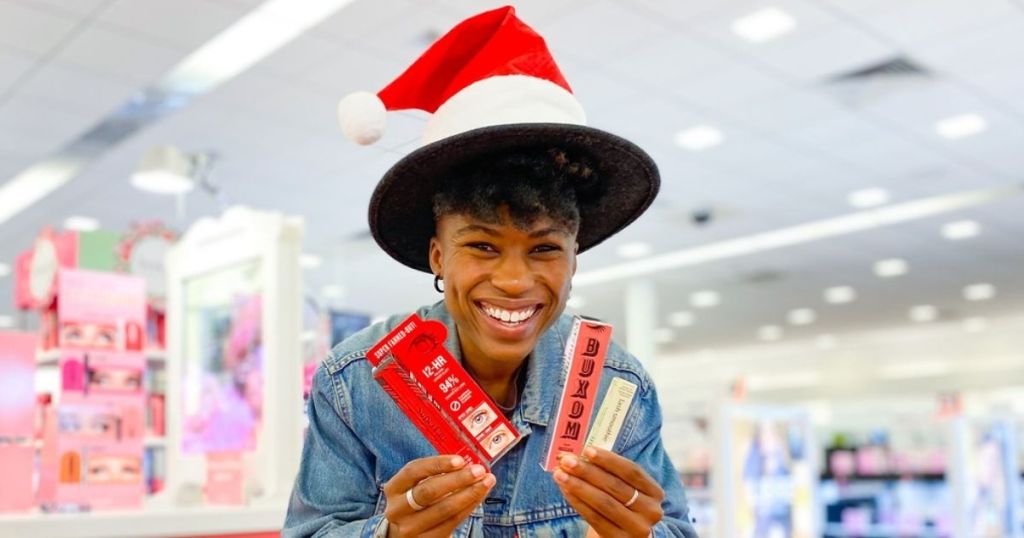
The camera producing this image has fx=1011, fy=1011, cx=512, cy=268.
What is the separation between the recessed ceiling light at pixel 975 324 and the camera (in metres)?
15.6

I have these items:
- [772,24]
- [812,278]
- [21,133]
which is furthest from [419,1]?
[812,278]

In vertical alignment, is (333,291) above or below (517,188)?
below

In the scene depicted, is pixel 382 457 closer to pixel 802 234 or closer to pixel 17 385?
pixel 17 385

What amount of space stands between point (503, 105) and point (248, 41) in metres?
4.60

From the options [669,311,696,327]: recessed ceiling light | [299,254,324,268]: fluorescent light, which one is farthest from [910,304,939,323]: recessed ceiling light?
[299,254,324,268]: fluorescent light

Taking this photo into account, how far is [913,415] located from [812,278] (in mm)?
3161

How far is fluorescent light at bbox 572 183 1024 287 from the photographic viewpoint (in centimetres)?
882

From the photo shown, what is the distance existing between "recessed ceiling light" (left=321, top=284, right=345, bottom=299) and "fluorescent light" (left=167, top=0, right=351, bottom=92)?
5.91m

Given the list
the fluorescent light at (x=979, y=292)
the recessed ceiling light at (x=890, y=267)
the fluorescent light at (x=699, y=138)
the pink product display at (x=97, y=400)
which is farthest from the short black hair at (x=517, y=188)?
the fluorescent light at (x=979, y=292)

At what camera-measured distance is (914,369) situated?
17.2m

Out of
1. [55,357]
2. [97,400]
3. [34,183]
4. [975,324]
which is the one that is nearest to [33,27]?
[55,357]

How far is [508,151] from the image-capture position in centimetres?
121

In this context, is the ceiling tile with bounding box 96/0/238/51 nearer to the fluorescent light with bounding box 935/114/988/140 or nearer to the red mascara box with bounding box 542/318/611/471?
the red mascara box with bounding box 542/318/611/471

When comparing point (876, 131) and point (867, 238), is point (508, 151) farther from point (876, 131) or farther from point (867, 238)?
point (867, 238)
